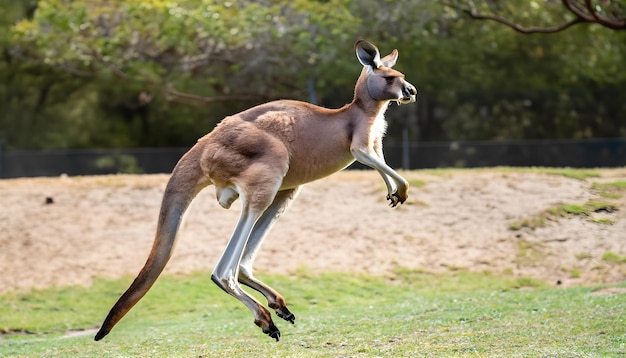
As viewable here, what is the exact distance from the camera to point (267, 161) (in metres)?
7.21

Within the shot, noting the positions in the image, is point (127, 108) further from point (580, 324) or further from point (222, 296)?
point (580, 324)

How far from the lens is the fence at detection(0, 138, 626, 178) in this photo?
2256 cm

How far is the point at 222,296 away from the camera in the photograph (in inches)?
595

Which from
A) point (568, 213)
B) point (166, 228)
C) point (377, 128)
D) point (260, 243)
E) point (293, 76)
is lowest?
point (293, 76)

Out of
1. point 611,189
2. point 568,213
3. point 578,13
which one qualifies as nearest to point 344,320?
point 578,13

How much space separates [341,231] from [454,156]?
6.14m

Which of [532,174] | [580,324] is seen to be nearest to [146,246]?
[532,174]

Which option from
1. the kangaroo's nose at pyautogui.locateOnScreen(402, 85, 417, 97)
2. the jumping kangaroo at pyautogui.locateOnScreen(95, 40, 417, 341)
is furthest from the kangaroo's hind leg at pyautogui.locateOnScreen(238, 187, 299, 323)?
the kangaroo's nose at pyautogui.locateOnScreen(402, 85, 417, 97)

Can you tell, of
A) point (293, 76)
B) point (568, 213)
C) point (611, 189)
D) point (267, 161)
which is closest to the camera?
point (267, 161)

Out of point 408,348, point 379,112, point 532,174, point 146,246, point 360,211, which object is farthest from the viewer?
point 532,174

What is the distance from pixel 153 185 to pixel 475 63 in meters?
12.0

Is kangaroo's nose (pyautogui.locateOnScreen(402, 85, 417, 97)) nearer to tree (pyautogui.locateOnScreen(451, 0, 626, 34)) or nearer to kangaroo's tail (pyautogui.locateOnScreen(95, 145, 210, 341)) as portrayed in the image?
kangaroo's tail (pyautogui.locateOnScreen(95, 145, 210, 341))

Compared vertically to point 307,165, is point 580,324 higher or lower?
lower

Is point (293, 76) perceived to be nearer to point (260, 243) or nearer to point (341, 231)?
point (341, 231)
